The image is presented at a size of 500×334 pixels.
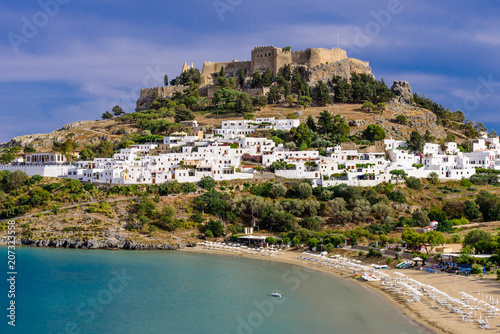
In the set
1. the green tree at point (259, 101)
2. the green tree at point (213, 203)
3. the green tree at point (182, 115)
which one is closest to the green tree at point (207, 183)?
the green tree at point (213, 203)

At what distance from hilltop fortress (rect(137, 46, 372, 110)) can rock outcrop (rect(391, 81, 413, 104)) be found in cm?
739

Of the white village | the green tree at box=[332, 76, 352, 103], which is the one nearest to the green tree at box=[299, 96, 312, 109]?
the green tree at box=[332, 76, 352, 103]

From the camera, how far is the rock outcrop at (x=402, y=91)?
7488cm

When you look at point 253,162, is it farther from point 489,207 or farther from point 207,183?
point 489,207

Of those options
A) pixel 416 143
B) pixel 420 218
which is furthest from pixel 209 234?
pixel 416 143

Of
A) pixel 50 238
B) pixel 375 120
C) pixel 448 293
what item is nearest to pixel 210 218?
pixel 50 238

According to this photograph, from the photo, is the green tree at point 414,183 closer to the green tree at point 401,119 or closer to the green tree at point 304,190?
the green tree at point 304,190

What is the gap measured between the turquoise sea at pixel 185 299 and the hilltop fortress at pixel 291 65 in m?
46.7

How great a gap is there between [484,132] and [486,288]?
52543 mm

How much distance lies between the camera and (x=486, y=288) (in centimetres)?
2531

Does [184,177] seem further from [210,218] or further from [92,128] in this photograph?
[92,128]

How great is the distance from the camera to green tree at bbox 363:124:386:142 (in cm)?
6016

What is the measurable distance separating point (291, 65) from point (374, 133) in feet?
79.5

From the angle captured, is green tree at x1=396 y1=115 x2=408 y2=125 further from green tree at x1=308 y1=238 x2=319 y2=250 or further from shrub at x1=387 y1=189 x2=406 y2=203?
green tree at x1=308 y1=238 x2=319 y2=250
